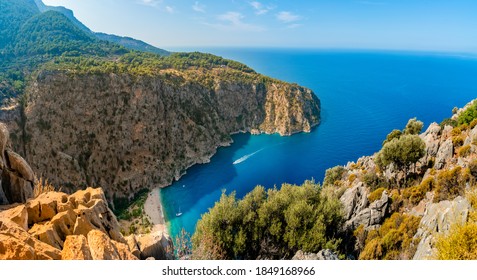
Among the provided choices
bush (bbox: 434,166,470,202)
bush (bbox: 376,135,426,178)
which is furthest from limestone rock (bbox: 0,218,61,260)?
bush (bbox: 376,135,426,178)

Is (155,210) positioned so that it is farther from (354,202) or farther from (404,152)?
(404,152)

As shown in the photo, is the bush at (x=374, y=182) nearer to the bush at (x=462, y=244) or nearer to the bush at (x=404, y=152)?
the bush at (x=404, y=152)

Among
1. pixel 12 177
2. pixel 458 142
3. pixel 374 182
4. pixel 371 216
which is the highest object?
pixel 12 177

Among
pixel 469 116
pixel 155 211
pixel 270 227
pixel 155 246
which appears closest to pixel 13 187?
pixel 155 246

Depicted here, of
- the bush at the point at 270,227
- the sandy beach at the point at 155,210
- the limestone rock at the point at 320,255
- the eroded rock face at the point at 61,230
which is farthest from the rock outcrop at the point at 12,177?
the sandy beach at the point at 155,210

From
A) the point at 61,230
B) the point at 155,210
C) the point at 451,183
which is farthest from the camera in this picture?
the point at 155,210

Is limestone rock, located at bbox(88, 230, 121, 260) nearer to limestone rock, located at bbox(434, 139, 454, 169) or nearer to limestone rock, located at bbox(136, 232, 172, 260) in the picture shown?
limestone rock, located at bbox(136, 232, 172, 260)
